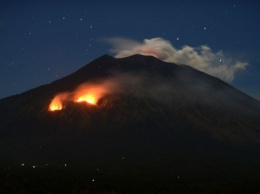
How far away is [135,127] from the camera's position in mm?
123312

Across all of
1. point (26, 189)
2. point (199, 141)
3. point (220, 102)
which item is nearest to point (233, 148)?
point (199, 141)

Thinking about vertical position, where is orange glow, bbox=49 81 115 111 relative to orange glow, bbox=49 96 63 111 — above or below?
above

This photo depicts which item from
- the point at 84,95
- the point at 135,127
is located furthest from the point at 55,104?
the point at 135,127

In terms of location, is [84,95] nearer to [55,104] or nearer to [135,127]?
[55,104]

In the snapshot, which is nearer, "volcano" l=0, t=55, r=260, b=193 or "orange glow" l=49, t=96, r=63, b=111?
"volcano" l=0, t=55, r=260, b=193

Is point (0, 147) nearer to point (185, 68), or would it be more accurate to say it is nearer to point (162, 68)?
point (162, 68)

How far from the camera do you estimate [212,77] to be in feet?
627

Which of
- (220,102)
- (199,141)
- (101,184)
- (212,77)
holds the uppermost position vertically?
(212,77)

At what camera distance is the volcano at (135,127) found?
254 ft

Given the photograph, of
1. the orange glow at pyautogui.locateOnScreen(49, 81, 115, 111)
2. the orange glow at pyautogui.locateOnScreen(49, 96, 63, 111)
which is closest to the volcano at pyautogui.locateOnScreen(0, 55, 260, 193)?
the orange glow at pyautogui.locateOnScreen(49, 81, 115, 111)

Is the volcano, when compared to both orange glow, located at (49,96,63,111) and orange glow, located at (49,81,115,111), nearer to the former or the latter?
orange glow, located at (49,81,115,111)

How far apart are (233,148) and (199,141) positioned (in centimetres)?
840

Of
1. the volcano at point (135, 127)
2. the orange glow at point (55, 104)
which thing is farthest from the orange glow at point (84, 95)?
the volcano at point (135, 127)

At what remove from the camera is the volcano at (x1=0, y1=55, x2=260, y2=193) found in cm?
7731
